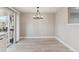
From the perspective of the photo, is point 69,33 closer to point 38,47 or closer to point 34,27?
point 38,47

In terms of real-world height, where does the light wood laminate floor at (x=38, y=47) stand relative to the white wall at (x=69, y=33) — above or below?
below

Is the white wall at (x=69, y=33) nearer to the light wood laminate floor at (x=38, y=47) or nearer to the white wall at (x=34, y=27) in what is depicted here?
the light wood laminate floor at (x=38, y=47)

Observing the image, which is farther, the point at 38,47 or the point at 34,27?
the point at 34,27

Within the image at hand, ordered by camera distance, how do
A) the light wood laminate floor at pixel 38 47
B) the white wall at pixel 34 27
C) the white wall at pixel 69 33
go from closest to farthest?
the white wall at pixel 69 33
the light wood laminate floor at pixel 38 47
the white wall at pixel 34 27

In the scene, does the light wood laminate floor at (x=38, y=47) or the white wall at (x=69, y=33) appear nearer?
the white wall at (x=69, y=33)

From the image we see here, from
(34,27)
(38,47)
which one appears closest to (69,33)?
(38,47)

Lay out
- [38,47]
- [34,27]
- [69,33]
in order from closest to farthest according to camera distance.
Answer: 1. [69,33]
2. [38,47]
3. [34,27]

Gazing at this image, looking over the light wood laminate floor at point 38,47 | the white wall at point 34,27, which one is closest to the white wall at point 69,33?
the light wood laminate floor at point 38,47

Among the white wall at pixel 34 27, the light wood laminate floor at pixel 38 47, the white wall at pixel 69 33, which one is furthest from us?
the white wall at pixel 34 27

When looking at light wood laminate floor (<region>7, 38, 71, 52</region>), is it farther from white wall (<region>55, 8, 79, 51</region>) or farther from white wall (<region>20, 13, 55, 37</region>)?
white wall (<region>20, 13, 55, 37</region>)

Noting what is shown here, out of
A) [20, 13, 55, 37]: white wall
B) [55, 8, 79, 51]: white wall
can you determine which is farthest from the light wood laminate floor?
[20, 13, 55, 37]: white wall

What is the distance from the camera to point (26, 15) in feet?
24.4
